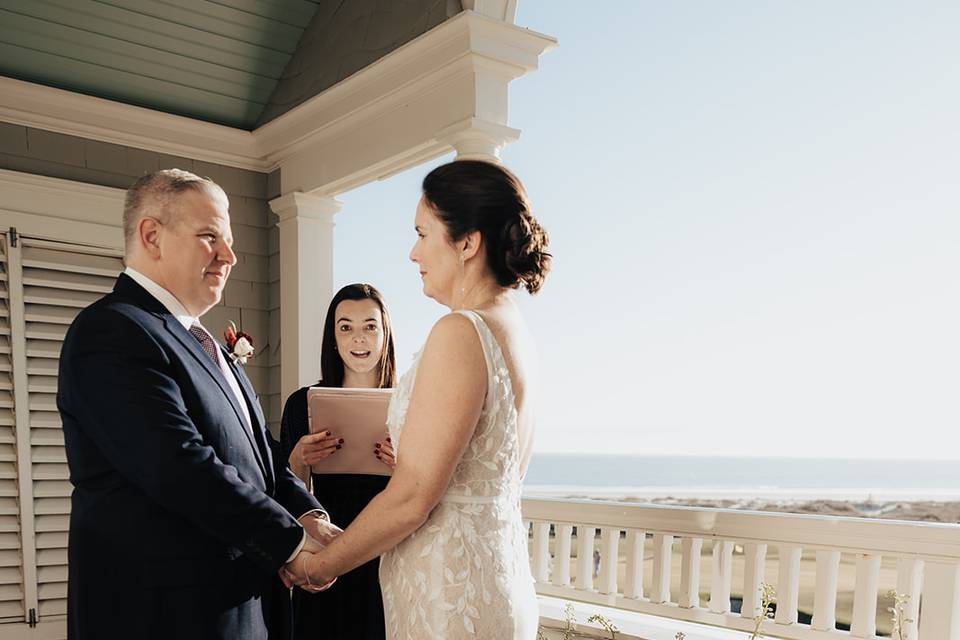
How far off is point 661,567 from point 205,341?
2.23 m

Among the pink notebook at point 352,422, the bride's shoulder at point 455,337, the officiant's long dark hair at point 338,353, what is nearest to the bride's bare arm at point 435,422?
the bride's shoulder at point 455,337

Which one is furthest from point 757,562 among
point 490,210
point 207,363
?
point 207,363

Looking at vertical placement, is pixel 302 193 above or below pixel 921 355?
above

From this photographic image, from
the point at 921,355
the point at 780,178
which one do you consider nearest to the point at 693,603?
the point at 780,178

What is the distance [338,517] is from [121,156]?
7.53 ft

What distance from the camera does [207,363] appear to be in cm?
171

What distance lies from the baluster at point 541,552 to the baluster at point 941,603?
158 centimetres

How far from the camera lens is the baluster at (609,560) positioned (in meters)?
3.56

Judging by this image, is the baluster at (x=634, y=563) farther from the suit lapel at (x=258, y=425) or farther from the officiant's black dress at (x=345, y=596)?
the suit lapel at (x=258, y=425)

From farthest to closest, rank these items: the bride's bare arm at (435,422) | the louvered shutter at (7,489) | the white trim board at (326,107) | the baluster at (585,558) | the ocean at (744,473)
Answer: the ocean at (744,473), the baluster at (585,558), the louvered shutter at (7,489), the white trim board at (326,107), the bride's bare arm at (435,422)

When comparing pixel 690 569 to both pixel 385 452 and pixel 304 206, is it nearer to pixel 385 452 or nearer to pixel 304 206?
pixel 385 452

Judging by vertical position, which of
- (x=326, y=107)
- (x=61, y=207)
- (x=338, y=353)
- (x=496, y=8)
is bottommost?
(x=338, y=353)

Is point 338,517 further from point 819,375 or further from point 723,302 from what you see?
point 819,375

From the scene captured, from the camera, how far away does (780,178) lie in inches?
1479
